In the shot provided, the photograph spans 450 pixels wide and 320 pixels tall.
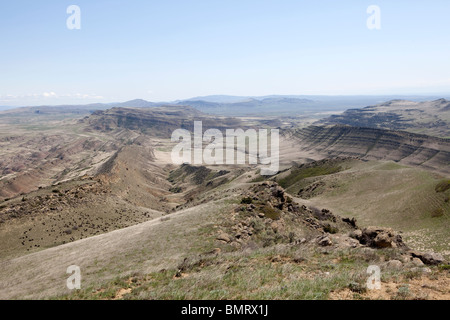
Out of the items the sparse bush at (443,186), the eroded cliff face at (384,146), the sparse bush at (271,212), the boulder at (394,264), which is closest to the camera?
the boulder at (394,264)

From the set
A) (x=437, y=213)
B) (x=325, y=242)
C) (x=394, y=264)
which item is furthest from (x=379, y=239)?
(x=437, y=213)

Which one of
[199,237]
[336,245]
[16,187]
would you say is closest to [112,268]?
[199,237]

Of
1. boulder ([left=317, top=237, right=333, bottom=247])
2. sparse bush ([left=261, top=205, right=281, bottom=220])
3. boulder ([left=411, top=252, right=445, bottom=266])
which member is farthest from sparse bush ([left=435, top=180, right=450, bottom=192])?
boulder ([left=317, top=237, right=333, bottom=247])

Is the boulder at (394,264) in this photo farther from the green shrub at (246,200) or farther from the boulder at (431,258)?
the green shrub at (246,200)

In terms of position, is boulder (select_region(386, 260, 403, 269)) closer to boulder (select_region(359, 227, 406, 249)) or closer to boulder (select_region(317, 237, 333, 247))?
boulder (select_region(317, 237, 333, 247))

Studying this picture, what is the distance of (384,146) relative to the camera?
14662 cm

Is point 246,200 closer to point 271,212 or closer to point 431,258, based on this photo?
point 271,212

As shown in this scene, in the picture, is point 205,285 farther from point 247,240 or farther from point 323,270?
point 247,240

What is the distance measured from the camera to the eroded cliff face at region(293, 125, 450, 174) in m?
125

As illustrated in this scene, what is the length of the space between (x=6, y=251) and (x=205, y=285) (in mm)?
33472

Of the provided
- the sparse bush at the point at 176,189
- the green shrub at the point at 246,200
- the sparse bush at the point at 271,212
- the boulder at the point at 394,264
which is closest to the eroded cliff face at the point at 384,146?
the sparse bush at the point at 176,189

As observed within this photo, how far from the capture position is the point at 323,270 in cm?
1297

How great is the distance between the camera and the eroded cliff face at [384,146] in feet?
410

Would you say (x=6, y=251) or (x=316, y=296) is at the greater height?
(x=316, y=296)
